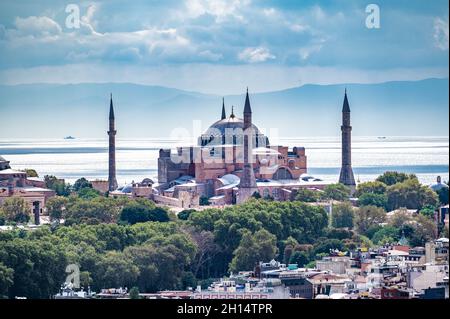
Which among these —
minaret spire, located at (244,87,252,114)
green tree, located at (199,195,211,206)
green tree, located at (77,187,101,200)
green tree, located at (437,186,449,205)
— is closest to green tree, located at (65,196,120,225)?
green tree, located at (77,187,101,200)

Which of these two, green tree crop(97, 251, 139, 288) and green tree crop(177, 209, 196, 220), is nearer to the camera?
green tree crop(97, 251, 139, 288)

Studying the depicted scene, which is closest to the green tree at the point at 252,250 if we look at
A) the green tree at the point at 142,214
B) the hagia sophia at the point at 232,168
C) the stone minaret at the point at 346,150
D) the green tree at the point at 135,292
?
the green tree at the point at 142,214

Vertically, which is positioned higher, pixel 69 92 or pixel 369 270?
pixel 69 92

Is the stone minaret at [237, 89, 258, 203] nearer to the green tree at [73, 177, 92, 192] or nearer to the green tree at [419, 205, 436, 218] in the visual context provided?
the green tree at [419, 205, 436, 218]

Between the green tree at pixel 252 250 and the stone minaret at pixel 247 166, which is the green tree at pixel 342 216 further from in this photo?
the stone minaret at pixel 247 166

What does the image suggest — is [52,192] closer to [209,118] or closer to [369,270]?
[209,118]
